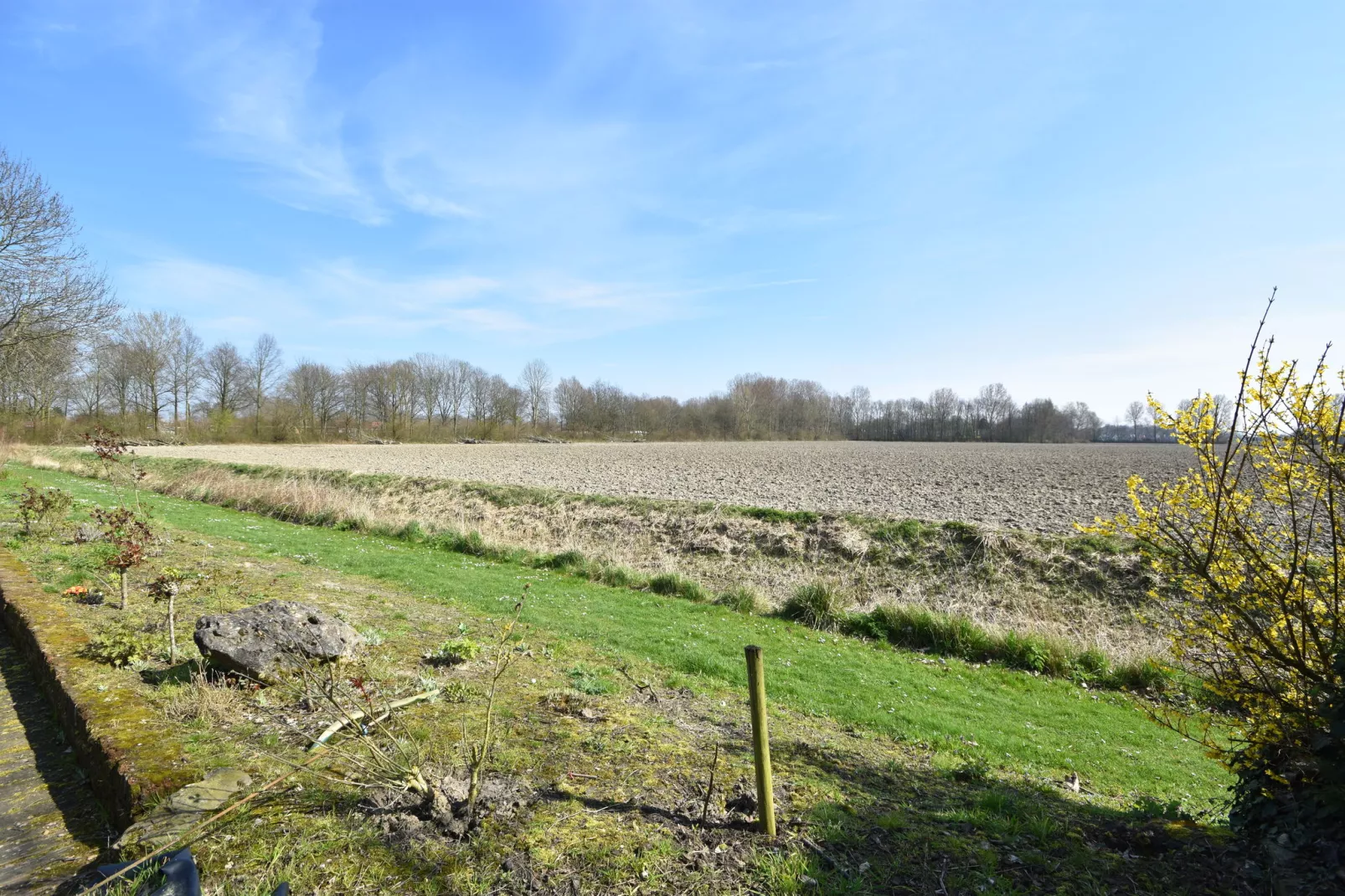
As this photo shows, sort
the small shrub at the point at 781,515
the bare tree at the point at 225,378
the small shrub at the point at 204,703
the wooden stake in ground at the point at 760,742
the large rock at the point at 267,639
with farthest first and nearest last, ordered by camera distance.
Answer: the bare tree at the point at 225,378 < the small shrub at the point at 781,515 < the large rock at the point at 267,639 < the small shrub at the point at 204,703 < the wooden stake in ground at the point at 760,742

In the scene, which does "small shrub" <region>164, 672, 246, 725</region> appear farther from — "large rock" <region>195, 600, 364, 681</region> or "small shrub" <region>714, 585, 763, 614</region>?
"small shrub" <region>714, 585, 763, 614</region>

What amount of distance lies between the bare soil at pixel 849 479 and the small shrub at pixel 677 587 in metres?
7.13

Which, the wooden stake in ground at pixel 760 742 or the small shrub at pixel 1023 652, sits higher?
the wooden stake in ground at pixel 760 742

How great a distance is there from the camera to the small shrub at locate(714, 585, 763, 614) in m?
13.5

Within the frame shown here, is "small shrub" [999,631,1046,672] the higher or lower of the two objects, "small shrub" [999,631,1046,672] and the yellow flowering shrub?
the lower

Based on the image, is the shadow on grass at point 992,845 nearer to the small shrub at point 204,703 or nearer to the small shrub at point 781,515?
the small shrub at point 204,703

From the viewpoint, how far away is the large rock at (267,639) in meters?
5.41

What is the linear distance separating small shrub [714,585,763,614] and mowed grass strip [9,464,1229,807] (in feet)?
1.73

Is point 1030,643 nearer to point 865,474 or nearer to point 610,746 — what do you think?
point 610,746

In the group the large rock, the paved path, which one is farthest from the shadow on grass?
the large rock

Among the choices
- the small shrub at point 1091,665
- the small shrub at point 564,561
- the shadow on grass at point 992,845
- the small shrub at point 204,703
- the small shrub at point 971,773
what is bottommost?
the small shrub at point 1091,665

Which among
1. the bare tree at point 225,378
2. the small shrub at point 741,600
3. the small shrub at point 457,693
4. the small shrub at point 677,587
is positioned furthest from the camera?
the bare tree at point 225,378

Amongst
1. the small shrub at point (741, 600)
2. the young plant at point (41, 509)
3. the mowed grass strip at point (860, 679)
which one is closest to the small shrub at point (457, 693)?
the mowed grass strip at point (860, 679)

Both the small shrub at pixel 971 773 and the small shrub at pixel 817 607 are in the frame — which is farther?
the small shrub at pixel 817 607
